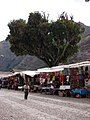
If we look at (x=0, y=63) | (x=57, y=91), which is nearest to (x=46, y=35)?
(x=57, y=91)

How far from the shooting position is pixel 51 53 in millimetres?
64875

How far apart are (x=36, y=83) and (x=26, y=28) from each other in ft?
48.2

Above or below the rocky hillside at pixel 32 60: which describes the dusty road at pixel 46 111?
below

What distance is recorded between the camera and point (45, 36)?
2537 inches

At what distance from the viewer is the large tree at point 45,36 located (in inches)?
2542

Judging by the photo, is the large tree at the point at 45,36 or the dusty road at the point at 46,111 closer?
the dusty road at the point at 46,111

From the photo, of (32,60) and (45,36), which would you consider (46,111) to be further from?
(32,60)

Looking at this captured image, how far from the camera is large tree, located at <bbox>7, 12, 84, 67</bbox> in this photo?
64562mm

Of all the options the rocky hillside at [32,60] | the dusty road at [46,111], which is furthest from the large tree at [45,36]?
the rocky hillside at [32,60]

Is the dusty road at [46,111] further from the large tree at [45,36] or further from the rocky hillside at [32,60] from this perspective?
the rocky hillside at [32,60]

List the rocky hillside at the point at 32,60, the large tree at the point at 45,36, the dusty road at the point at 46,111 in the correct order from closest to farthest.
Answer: the dusty road at the point at 46,111 → the large tree at the point at 45,36 → the rocky hillside at the point at 32,60

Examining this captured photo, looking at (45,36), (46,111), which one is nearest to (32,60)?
(45,36)

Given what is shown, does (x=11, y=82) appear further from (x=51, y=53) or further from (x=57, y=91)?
(x=57, y=91)

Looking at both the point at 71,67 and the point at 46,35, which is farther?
the point at 46,35
